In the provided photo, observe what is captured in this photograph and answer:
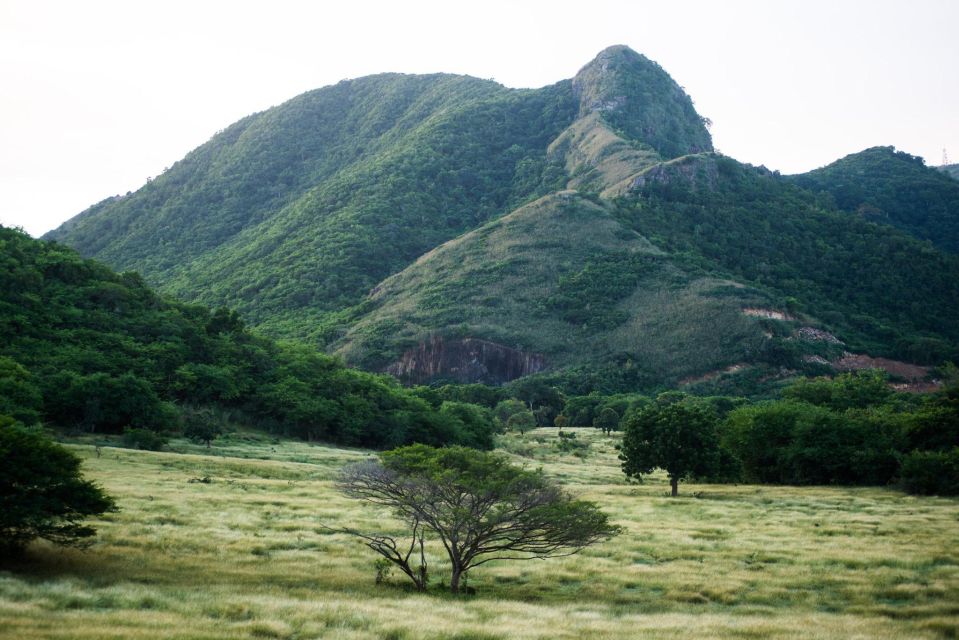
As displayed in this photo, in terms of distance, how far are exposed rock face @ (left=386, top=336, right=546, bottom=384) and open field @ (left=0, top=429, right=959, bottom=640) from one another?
4060 inches

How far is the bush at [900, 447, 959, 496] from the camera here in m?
49.8

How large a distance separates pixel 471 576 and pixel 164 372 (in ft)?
178

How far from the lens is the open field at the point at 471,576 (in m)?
18.5

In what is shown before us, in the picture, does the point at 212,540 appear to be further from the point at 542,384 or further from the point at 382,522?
the point at 542,384

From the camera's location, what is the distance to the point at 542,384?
137 metres

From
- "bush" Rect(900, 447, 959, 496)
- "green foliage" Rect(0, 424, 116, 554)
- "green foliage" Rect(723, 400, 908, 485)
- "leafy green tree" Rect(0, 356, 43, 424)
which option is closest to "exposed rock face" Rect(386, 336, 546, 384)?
"green foliage" Rect(723, 400, 908, 485)

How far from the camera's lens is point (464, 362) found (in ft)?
502

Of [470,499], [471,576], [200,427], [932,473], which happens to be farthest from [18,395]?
[932,473]

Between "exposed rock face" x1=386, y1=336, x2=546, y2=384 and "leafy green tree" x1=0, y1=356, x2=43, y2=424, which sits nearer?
"leafy green tree" x1=0, y1=356, x2=43, y2=424

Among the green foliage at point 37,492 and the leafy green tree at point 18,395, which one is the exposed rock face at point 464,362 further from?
the green foliage at point 37,492

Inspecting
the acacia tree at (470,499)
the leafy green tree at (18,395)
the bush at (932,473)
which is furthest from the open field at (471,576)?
the bush at (932,473)

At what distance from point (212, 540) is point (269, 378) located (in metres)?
56.6

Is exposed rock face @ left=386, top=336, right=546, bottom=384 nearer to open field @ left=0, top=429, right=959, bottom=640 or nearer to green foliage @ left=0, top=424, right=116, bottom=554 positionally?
open field @ left=0, top=429, right=959, bottom=640

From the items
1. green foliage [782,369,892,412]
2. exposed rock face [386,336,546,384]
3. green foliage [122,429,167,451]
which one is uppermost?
exposed rock face [386,336,546,384]
